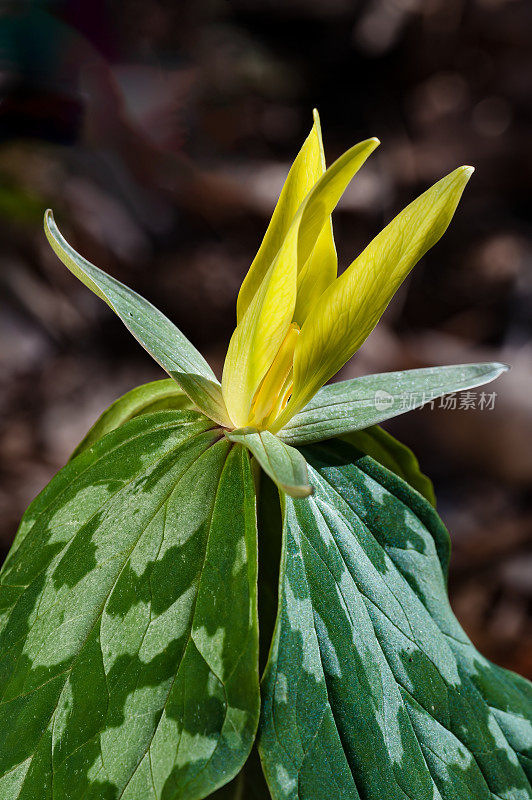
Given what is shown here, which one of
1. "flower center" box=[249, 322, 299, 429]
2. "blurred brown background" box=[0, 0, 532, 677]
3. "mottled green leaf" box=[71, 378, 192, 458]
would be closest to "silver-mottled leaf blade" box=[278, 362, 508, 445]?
"flower center" box=[249, 322, 299, 429]

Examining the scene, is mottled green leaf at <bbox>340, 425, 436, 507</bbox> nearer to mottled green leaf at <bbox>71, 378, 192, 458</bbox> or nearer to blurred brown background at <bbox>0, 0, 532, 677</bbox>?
mottled green leaf at <bbox>71, 378, 192, 458</bbox>

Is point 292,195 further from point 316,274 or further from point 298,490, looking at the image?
point 298,490

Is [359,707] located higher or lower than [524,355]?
higher

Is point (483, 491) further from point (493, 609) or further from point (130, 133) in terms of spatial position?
point (130, 133)

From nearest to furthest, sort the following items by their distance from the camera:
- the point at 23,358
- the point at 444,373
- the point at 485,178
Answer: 1. the point at 444,373
2. the point at 23,358
3. the point at 485,178

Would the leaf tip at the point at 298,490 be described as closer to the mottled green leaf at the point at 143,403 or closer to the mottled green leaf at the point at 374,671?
the mottled green leaf at the point at 374,671

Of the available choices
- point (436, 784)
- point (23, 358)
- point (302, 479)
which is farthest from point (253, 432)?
point (23, 358)

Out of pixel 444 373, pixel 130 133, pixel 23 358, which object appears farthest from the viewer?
pixel 130 133
